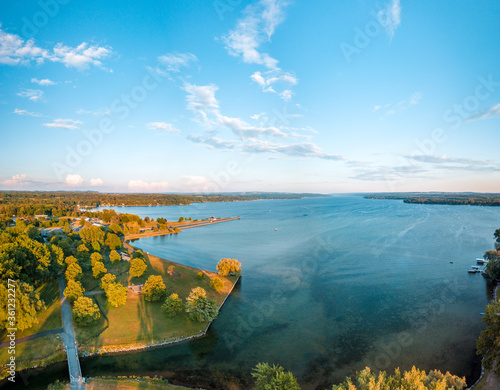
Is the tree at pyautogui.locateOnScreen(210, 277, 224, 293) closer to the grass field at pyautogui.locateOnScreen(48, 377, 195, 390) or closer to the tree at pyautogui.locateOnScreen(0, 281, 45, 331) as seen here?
the grass field at pyautogui.locateOnScreen(48, 377, 195, 390)

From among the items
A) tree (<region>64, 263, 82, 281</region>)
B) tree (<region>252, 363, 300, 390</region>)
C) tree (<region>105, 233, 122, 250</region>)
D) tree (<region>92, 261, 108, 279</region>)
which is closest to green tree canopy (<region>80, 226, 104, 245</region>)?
tree (<region>105, 233, 122, 250</region>)

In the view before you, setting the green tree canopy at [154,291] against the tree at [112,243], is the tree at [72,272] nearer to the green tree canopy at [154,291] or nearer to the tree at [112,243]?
the green tree canopy at [154,291]

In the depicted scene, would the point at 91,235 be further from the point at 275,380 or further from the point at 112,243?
the point at 275,380

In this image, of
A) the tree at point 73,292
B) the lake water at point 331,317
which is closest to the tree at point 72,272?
the tree at point 73,292

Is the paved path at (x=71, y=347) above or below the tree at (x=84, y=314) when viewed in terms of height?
below

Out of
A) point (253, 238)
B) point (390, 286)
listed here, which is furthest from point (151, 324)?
point (253, 238)

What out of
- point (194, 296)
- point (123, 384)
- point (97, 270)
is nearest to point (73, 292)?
point (97, 270)
